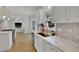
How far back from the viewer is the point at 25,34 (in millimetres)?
2125

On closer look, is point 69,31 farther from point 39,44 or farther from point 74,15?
point 39,44

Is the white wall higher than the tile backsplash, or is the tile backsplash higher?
the white wall

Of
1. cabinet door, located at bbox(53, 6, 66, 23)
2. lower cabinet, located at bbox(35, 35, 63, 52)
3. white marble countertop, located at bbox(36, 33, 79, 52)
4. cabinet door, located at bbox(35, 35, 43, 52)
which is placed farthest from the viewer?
cabinet door, located at bbox(35, 35, 43, 52)

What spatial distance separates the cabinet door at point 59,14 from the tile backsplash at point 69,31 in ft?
0.70

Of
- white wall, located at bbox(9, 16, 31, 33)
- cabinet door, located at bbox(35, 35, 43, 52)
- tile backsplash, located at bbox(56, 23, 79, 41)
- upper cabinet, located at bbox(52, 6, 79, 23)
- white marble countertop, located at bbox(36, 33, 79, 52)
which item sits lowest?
cabinet door, located at bbox(35, 35, 43, 52)

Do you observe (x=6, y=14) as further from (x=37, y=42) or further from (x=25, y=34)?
(x=37, y=42)

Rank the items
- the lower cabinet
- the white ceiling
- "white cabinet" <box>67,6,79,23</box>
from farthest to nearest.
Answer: the white ceiling → the lower cabinet → "white cabinet" <box>67,6,79,23</box>

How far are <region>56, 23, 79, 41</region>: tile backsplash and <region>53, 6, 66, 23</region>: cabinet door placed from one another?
0.70 feet

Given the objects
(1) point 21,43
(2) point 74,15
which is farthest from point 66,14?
(1) point 21,43

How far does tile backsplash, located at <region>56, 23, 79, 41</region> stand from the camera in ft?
6.33

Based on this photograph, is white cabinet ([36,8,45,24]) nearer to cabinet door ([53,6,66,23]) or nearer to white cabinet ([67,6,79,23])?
cabinet door ([53,6,66,23])

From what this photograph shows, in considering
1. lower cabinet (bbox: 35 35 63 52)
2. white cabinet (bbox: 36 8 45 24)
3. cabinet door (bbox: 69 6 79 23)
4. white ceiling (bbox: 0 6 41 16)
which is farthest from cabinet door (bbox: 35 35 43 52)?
cabinet door (bbox: 69 6 79 23)
